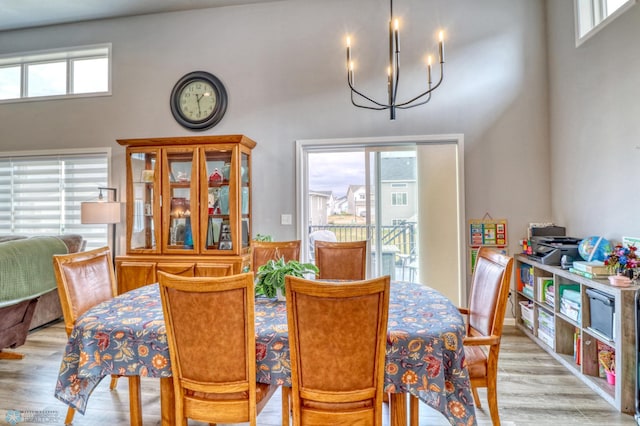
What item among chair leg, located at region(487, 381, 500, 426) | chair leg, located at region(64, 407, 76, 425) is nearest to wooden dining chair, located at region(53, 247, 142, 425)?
chair leg, located at region(64, 407, 76, 425)

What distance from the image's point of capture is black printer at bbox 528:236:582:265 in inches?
107

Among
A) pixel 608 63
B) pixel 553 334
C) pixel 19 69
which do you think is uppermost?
pixel 19 69

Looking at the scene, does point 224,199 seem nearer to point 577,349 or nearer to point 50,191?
point 50,191

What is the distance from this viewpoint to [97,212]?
137 inches

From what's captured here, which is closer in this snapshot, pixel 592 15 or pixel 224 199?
pixel 592 15

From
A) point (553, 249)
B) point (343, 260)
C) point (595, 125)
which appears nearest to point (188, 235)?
point (343, 260)

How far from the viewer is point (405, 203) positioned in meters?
3.79

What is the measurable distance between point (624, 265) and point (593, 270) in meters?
0.18

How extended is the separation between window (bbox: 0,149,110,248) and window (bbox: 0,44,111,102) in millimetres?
799

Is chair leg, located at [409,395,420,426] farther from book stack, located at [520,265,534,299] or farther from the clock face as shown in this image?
the clock face

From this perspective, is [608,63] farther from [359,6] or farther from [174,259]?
[174,259]

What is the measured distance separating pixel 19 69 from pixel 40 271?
304 centimetres

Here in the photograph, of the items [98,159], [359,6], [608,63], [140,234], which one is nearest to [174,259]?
[140,234]

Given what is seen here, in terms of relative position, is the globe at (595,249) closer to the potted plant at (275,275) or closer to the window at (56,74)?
the potted plant at (275,275)
